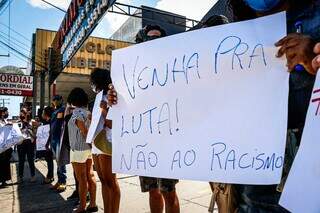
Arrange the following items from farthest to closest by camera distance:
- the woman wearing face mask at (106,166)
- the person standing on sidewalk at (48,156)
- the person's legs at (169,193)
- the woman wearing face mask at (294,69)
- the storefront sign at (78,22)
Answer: the storefront sign at (78,22)
the person standing on sidewalk at (48,156)
the woman wearing face mask at (106,166)
the person's legs at (169,193)
the woman wearing face mask at (294,69)

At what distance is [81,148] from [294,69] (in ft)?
10.9

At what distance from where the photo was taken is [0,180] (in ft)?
24.2

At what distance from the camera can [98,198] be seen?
519 centimetres

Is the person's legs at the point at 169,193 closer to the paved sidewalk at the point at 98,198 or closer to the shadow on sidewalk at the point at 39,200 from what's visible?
the paved sidewalk at the point at 98,198

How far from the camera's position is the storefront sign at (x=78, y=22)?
838 cm

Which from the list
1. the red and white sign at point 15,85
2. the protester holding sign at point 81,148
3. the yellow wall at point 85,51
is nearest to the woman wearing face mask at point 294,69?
the protester holding sign at point 81,148

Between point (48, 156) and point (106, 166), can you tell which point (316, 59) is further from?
point (48, 156)

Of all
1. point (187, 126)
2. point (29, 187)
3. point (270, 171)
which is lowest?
point (29, 187)

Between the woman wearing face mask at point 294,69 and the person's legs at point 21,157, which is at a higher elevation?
the woman wearing face mask at point 294,69

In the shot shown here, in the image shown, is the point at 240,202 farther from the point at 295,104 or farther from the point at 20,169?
the point at 20,169

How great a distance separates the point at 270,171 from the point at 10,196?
586 cm

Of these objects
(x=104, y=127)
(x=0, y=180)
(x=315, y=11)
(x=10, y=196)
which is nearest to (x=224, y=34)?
(x=315, y=11)

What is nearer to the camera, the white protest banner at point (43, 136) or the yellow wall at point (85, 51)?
the white protest banner at point (43, 136)

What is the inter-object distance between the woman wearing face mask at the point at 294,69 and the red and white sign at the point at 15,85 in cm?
1747
